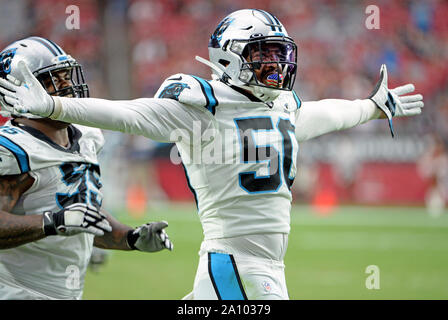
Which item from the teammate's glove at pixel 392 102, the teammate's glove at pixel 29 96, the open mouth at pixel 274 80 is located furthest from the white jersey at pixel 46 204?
the teammate's glove at pixel 392 102

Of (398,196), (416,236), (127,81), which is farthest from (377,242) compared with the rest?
(127,81)

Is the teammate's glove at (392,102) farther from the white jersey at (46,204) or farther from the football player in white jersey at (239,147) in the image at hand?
the white jersey at (46,204)

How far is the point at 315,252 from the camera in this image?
985 cm

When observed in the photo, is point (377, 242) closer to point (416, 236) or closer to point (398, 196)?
point (416, 236)

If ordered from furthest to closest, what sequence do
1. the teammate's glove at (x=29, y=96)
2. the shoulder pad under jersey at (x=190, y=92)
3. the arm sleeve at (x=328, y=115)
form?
the arm sleeve at (x=328, y=115)
the shoulder pad under jersey at (x=190, y=92)
the teammate's glove at (x=29, y=96)

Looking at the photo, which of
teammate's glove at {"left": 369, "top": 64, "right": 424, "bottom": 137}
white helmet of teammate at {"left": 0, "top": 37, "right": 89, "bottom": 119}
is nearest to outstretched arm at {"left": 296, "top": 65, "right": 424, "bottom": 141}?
teammate's glove at {"left": 369, "top": 64, "right": 424, "bottom": 137}

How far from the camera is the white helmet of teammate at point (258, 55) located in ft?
10.5

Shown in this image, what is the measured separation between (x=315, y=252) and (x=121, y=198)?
25.9 feet

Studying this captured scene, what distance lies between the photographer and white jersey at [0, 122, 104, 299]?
3.15m

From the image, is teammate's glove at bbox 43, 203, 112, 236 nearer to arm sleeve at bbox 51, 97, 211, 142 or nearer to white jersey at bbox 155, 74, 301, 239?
arm sleeve at bbox 51, 97, 211, 142

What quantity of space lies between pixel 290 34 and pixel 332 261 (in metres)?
9.90
